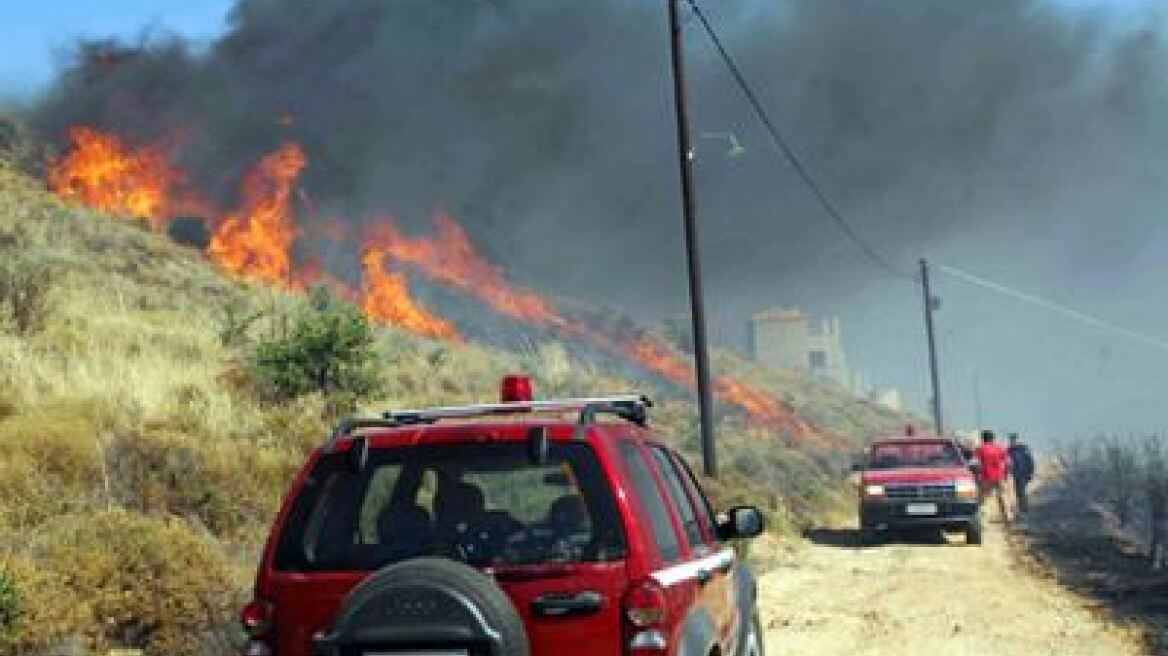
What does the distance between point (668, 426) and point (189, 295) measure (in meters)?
11.6

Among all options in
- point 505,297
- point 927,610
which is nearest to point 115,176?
point 505,297

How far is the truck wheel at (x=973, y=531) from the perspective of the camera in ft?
66.2

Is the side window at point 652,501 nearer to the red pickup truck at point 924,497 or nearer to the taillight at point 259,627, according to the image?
the taillight at point 259,627

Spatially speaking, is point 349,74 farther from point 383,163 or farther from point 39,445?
point 39,445

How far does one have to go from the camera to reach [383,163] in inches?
2147

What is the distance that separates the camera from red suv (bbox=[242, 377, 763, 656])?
4324mm

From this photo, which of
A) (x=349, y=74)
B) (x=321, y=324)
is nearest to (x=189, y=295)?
(x=321, y=324)

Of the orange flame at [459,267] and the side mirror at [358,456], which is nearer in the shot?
the side mirror at [358,456]

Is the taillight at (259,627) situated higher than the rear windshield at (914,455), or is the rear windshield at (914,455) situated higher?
the rear windshield at (914,455)

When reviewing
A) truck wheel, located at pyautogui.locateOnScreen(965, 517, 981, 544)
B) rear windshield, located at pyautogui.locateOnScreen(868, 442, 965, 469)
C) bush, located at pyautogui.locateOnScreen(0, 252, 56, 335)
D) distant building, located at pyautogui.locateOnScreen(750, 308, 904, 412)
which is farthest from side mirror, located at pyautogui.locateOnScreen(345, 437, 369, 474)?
distant building, located at pyautogui.locateOnScreen(750, 308, 904, 412)

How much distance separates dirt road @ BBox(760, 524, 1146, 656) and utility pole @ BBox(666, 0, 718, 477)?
264 centimetres

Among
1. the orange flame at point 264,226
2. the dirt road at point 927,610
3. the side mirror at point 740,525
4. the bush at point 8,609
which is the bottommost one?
the dirt road at point 927,610

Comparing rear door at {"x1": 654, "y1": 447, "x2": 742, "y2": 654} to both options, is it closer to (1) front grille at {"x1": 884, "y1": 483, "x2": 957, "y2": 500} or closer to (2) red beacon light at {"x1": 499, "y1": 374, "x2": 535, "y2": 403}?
(2) red beacon light at {"x1": 499, "y1": 374, "x2": 535, "y2": 403}

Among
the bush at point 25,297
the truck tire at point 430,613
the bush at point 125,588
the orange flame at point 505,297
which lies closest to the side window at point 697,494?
the truck tire at point 430,613
